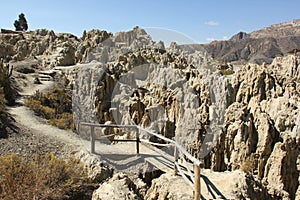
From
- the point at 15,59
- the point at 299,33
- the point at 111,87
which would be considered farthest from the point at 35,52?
the point at 299,33

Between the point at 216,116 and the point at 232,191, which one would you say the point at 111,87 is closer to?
the point at 216,116

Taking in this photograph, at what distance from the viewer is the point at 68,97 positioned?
11984 mm

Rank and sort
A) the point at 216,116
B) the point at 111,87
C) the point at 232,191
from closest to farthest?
the point at 232,191
the point at 216,116
the point at 111,87

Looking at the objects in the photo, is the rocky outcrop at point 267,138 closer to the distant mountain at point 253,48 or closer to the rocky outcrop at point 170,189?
the rocky outcrop at point 170,189

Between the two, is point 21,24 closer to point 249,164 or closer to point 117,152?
point 117,152

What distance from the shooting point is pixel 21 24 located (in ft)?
141

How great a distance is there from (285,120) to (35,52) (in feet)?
73.6

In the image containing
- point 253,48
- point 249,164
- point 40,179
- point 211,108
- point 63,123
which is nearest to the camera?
point 40,179

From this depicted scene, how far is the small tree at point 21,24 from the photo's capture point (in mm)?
42688

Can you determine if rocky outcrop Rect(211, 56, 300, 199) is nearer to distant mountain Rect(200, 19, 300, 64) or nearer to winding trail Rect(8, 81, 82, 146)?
winding trail Rect(8, 81, 82, 146)

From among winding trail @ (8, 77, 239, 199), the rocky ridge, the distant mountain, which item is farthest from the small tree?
the distant mountain

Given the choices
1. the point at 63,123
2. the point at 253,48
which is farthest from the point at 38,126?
the point at 253,48

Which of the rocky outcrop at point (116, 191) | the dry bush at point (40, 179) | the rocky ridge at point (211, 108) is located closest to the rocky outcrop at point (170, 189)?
the rocky ridge at point (211, 108)

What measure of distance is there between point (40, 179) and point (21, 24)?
45243 mm
